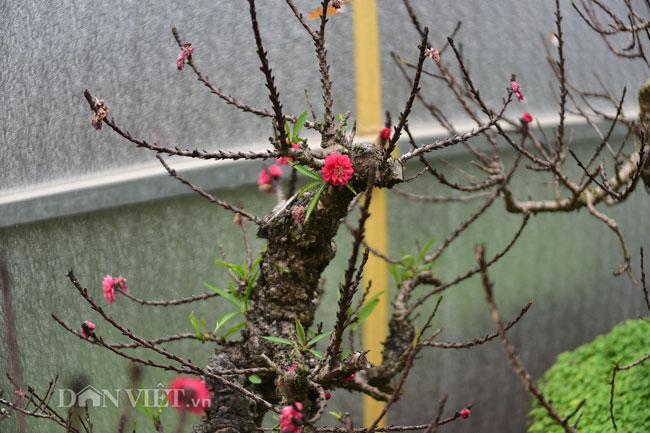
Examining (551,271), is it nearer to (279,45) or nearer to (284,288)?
(279,45)

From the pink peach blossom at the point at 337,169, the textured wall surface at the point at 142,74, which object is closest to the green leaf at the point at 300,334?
the pink peach blossom at the point at 337,169

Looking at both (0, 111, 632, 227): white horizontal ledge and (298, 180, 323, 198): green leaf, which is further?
(0, 111, 632, 227): white horizontal ledge

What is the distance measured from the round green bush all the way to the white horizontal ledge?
1.83m

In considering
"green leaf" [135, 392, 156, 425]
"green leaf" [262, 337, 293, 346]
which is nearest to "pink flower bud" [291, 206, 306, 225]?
"green leaf" [262, 337, 293, 346]

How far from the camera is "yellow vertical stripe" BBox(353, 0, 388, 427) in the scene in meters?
2.72

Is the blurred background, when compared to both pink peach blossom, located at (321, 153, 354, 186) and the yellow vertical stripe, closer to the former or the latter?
the yellow vertical stripe

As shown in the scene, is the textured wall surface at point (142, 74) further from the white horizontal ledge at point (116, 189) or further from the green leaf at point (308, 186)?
the green leaf at point (308, 186)

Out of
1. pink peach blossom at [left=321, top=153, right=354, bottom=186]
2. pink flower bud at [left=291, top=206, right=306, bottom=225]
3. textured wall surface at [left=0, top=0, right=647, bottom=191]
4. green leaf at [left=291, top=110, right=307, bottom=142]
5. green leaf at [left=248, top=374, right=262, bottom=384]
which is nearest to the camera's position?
pink peach blossom at [left=321, top=153, right=354, bottom=186]

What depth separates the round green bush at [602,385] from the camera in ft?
8.99

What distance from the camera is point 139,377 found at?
2.08m

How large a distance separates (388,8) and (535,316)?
7.19 feet

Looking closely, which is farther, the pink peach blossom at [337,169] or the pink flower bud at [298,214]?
the pink flower bud at [298,214]

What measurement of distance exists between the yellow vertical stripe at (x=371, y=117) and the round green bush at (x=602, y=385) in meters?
1.00

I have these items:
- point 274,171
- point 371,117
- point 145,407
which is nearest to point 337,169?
point 274,171
